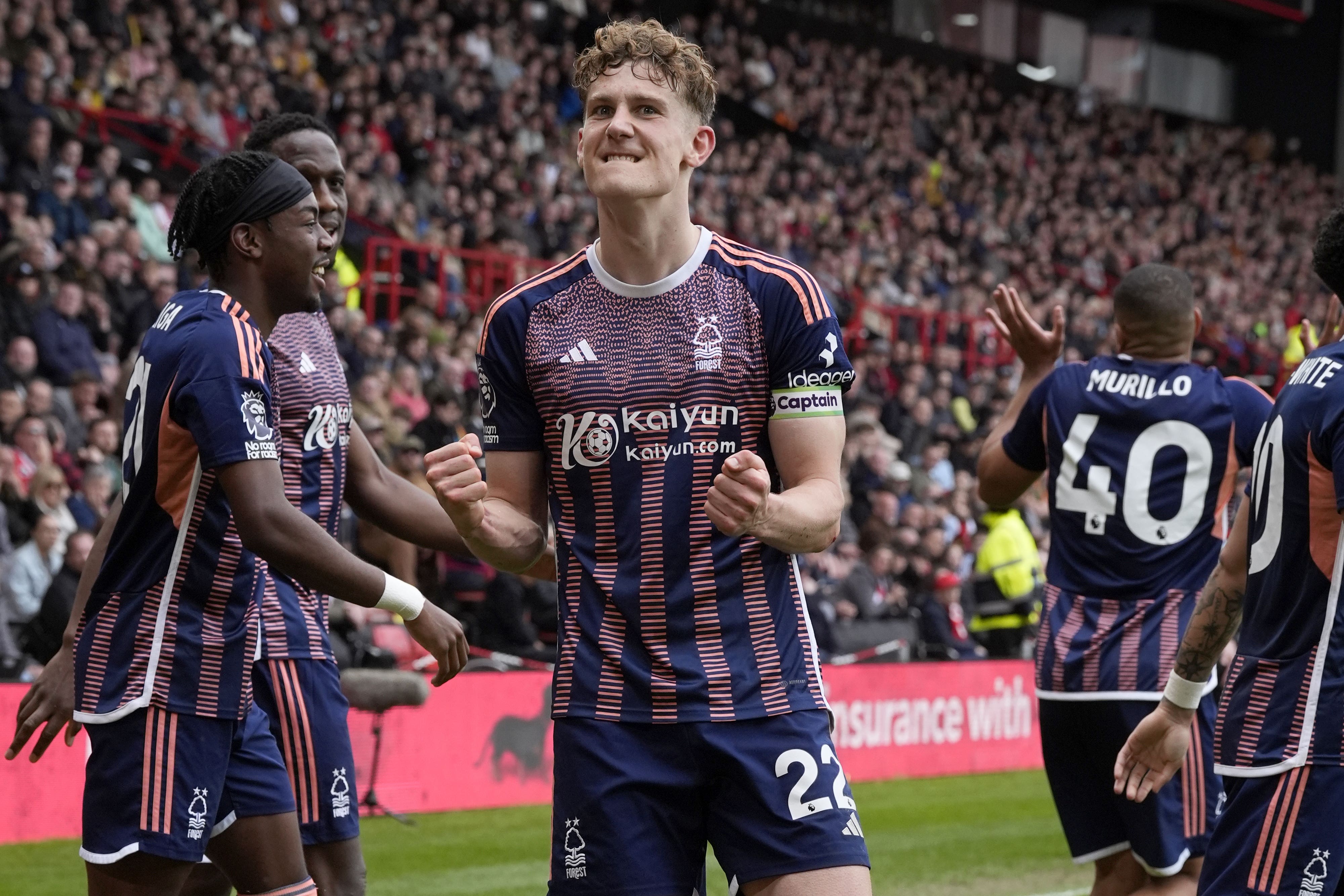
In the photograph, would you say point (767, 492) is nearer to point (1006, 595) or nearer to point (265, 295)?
point (265, 295)

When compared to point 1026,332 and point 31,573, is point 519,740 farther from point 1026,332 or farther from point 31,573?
point 1026,332

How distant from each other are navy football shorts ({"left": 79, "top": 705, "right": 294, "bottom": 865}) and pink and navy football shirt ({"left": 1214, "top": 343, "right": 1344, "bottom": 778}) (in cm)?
241

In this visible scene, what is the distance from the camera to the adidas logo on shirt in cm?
371

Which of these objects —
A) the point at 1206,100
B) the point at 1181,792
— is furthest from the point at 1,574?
the point at 1206,100

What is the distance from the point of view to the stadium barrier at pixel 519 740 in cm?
892

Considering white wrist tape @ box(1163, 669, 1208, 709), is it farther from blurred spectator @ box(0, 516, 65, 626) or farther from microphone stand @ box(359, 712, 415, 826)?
blurred spectator @ box(0, 516, 65, 626)

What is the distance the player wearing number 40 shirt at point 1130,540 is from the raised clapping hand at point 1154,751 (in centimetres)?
137

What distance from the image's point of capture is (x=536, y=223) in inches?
762

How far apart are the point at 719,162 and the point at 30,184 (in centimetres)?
1196

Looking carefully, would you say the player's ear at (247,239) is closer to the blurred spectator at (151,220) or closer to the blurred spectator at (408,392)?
the blurred spectator at (408,392)

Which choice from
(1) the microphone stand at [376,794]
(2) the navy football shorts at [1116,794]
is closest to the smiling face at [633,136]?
(2) the navy football shorts at [1116,794]

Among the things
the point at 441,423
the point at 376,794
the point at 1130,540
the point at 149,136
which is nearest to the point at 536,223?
the point at 149,136

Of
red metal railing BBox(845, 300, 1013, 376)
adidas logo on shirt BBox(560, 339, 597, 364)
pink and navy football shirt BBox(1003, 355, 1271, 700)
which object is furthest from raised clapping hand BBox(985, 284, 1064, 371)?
red metal railing BBox(845, 300, 1013, 376)

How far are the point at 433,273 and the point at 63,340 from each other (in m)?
5.50
